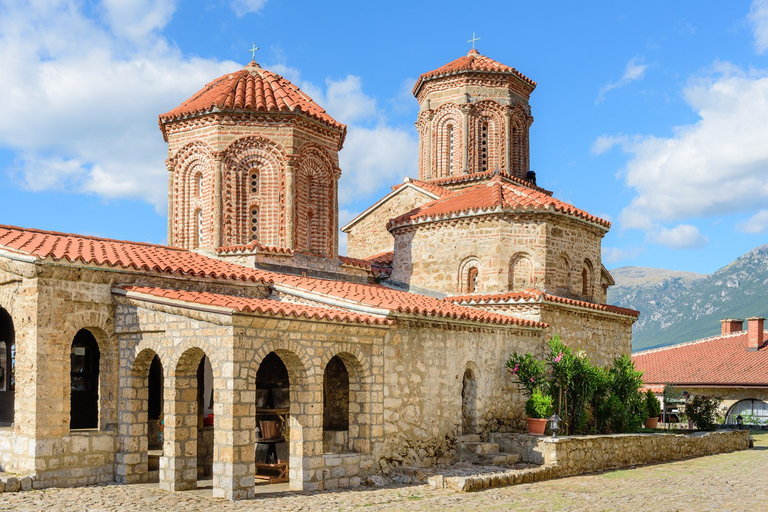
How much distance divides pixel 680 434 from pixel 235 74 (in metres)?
13.0

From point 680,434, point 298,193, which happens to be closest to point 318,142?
point 298,193

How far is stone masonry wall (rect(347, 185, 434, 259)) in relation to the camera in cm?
2152

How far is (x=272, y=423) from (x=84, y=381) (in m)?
3.12

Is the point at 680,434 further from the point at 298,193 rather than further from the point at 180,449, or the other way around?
the point at 180,449

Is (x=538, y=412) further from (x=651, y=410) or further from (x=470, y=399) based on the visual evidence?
(x=651, y=410)


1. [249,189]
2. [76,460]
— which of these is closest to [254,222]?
[249,189]

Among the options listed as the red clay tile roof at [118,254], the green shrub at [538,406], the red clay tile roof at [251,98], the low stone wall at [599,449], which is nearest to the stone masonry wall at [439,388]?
the green shrub at [538,406]

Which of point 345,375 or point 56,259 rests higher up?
point 56,259

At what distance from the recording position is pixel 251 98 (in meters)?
16.8

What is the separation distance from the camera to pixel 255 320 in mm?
10750

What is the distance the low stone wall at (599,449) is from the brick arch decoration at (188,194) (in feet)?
24.9

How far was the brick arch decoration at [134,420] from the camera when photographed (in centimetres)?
1170

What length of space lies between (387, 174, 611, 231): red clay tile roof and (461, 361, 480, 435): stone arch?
3929 millimetres

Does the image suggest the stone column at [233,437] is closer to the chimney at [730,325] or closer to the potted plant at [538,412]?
the potted plant at [538,412]
